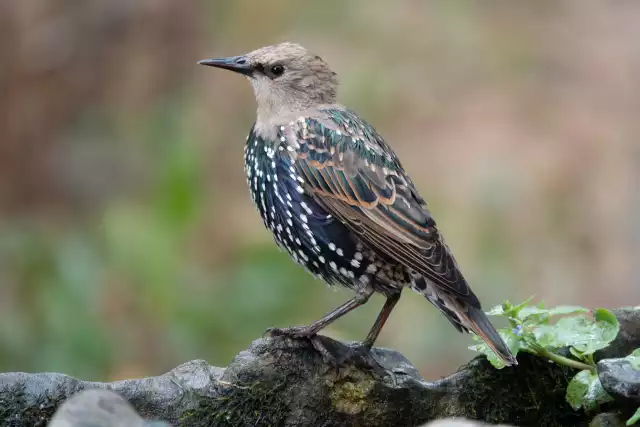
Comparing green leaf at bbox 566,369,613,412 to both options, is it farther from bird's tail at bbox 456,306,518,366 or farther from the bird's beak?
the bird's beak

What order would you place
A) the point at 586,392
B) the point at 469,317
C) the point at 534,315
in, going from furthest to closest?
the point at 469,317, the point at 534,315, the point at 586,392

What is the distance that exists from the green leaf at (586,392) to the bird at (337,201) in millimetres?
376

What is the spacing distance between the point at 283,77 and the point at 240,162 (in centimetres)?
448

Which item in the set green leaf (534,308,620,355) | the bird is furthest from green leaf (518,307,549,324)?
the bird

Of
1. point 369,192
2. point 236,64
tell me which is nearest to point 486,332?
point 369,192

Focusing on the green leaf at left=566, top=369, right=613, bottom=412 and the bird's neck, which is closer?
the green leaf at left=566, top=369, right=613, bottom=412

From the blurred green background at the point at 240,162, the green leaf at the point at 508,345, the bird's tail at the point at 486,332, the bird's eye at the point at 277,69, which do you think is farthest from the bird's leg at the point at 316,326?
the blurred green background at the point at 240,162

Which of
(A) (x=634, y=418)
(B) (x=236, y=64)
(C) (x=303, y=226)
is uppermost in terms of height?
(B) (x=236, y=64)

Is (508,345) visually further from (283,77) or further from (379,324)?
(283,77)

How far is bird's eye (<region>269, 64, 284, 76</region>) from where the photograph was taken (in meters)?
4.17

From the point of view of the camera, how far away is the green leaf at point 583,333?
339 centimetres

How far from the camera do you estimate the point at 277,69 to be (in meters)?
4.17

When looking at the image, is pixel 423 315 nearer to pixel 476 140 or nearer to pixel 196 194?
pixel 196 194

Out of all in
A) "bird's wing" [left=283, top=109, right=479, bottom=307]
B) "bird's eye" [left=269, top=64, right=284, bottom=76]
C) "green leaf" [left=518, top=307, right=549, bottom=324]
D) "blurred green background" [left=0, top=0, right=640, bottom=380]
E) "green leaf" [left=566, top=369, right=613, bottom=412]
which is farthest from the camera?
"blurred green background" [left=0, top=0, right=640, bottom=380]
